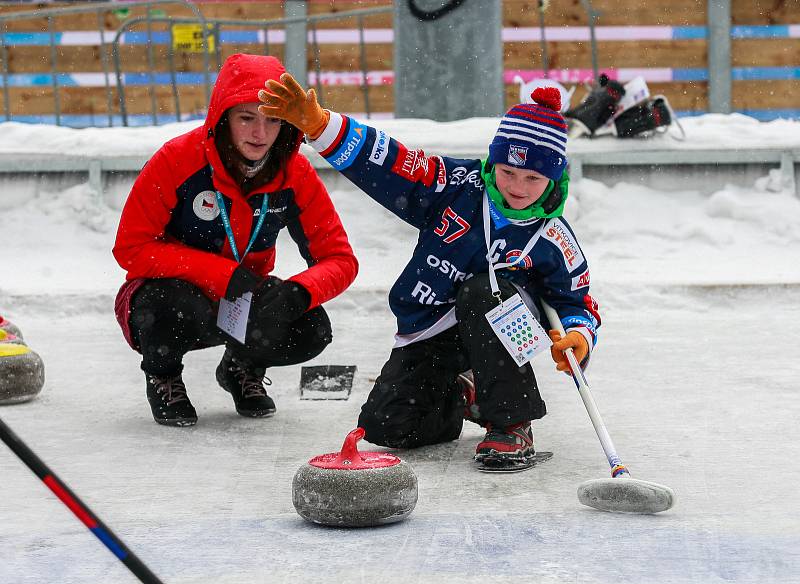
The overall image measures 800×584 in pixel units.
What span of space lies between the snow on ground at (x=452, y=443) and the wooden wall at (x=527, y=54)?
4.76m

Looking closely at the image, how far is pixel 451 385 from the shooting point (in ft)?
12.3

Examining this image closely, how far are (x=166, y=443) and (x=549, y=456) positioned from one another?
41.4 inches

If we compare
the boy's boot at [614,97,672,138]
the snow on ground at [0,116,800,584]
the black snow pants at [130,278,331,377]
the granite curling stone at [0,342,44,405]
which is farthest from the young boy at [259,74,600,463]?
the boy's boot at [614,97,672,138]

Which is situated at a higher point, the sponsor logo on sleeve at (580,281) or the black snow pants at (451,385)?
the sponsor logo on sleeve at (580,281)

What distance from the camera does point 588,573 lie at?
2.44 metres

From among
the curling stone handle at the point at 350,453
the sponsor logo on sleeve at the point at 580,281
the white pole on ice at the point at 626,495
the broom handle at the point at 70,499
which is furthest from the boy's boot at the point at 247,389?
the broom handle at the point at 70,499

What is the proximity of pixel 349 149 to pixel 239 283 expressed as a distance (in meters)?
0.54

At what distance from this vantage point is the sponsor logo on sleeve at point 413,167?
3541mm

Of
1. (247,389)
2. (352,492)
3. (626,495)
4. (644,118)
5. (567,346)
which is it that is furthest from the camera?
(644,118)

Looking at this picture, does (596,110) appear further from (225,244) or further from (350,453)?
(350,453)

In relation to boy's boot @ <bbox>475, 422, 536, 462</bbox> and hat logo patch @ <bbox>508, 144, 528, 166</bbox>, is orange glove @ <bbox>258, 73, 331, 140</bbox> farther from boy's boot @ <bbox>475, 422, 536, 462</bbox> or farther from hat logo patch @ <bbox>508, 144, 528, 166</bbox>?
boy's boot @ <bbox>475, 422, 536, 462</bbox>

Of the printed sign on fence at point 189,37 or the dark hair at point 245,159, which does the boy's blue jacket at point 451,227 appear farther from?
the printed sign on fence at point 189,37

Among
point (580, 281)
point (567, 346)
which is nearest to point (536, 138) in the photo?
point (580, 281)

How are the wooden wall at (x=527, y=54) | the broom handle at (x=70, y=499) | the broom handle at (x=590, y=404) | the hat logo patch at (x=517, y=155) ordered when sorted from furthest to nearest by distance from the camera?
the wooden wall at (x=527, y=54) < the hat logo patch at (x=517, y=155) < the broom handle at (x=590, y=404) < the broom handle at (x=70, y=499)
